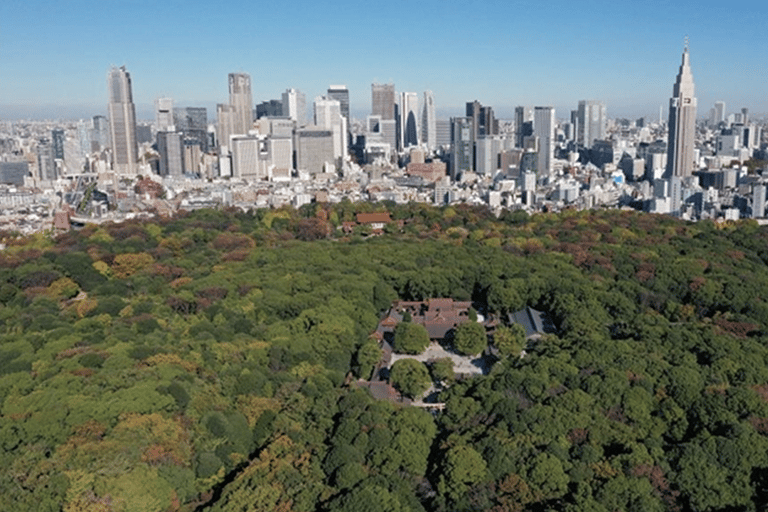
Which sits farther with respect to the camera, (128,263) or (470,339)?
(128,263)

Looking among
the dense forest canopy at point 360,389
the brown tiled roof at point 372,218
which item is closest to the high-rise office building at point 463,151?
the brown tiled roof at point 372,218

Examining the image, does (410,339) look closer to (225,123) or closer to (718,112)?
(225,123)

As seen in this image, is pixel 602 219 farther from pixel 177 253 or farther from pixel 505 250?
pixel 177 253

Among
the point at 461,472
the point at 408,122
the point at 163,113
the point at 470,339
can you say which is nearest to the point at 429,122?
the point at 408,122

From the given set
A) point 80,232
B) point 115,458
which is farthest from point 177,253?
point 115,458

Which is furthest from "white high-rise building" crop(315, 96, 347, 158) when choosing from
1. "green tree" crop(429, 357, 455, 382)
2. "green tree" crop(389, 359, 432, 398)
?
"green tree" crop(389, 359, 432, 398)

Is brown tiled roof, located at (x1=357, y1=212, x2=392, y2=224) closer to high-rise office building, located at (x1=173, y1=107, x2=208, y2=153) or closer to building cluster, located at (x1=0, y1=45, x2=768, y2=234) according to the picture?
building cluster, located at (x1=0, y1=45, x2=768, y2=234)

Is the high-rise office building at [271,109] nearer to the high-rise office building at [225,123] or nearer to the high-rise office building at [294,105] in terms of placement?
the high-rise office building at [294,105]
